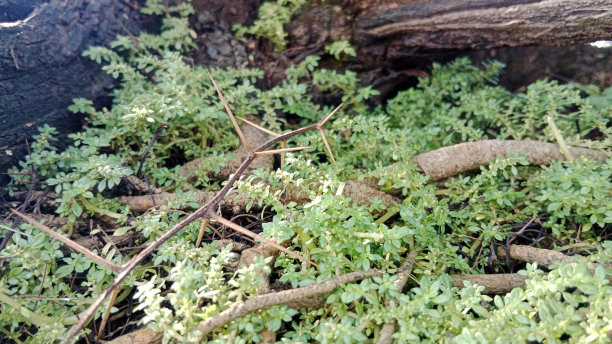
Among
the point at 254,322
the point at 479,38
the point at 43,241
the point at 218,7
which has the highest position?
the point at 218,7

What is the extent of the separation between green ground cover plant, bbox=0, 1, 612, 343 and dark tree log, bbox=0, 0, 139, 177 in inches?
7.1

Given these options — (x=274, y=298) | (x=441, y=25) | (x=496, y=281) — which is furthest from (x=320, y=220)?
(x=441, y=25)

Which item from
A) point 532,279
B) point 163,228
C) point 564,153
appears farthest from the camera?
point 564,153

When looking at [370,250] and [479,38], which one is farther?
[479,38]

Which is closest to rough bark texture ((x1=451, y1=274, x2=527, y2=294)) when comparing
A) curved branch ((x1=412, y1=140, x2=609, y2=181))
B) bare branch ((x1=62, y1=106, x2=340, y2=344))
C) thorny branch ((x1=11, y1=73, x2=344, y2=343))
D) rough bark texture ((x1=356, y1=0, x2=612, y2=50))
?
curved branch ((x1=412, y1=140, x2=609, y2=181))

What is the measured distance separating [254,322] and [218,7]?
319 cm

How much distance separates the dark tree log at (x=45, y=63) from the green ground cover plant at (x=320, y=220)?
0.59 ft

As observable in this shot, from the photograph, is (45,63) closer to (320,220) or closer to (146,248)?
(146,248)

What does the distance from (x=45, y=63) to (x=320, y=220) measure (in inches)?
101

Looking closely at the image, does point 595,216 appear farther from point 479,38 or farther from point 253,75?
point 253,75

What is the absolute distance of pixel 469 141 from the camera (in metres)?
3.06

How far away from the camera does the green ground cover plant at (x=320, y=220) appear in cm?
188

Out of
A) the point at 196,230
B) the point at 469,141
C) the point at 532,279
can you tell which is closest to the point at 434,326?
the point at 532,279

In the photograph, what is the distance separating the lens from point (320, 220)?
2.14m
